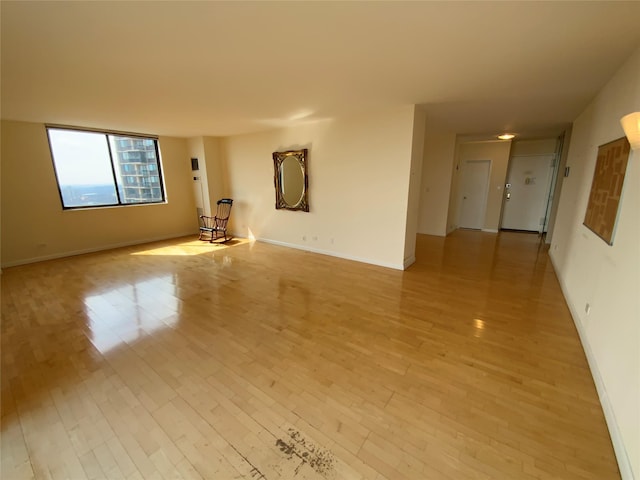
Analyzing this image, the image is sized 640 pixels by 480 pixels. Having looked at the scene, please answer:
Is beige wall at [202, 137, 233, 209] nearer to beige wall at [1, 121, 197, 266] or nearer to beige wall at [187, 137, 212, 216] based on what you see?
beige wall at [187, 137, 212, 216]

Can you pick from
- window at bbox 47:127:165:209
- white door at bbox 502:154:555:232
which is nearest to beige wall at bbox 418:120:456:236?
white door at bbox 502:154:555:232

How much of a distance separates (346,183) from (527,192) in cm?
540

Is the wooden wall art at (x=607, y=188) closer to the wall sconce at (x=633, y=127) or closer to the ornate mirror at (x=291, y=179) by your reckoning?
the wall sconce at (x=633, y=127)

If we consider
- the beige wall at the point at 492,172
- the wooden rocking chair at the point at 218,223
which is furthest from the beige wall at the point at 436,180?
the wooden rocking chair at the point at 218,223

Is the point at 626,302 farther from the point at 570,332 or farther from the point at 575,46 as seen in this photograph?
the point at 575,46

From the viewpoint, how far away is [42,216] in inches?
189

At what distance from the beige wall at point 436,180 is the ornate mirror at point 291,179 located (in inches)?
118

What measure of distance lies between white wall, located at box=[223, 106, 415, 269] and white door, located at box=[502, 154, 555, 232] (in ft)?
15.4

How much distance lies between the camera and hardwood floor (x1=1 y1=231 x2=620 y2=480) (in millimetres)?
1435

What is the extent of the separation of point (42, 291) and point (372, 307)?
4391 millimetres

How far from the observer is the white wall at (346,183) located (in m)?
4.07

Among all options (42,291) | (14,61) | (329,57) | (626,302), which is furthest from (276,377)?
(42,291)

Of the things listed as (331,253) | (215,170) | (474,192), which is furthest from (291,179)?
(474,192)

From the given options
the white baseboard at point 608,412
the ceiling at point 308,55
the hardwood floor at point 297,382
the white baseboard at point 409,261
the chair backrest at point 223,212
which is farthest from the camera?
the chair backrest at point 223,212
